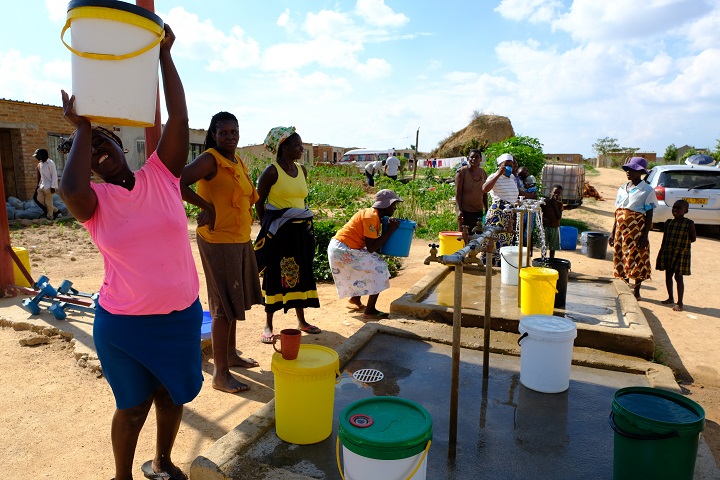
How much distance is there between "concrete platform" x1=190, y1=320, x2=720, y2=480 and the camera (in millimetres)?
2246

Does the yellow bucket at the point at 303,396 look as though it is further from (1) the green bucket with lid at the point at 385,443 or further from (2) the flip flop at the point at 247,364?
(2) the flip flop at the point at 247,364

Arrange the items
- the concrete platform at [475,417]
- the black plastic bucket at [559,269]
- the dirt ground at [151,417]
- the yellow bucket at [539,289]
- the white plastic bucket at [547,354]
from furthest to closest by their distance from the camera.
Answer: the black plastic bucket at [559,269]
the yellow bucket at [539,289]
the white plastic bucket at [547,354]
the dirt ground at [151,417]
the concrete platform at [475,417]

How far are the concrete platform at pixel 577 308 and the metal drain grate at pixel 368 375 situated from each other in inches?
46.3

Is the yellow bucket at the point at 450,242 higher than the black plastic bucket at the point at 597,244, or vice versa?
the yellow bucket at the point at 450,242

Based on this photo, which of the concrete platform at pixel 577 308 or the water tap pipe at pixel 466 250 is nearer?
the water tap pipe at pixel 466 250

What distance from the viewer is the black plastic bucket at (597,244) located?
839 cm

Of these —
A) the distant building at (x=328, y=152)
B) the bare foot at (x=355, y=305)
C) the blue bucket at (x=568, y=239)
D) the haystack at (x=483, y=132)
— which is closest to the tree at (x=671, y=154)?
the haystack at (x=483, y=132)

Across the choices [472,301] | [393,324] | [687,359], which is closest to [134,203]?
[393,324]

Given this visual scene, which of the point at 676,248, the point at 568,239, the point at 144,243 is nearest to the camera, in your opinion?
the point at 144,243

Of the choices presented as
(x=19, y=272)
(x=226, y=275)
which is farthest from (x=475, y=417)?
(x=19, y=272)

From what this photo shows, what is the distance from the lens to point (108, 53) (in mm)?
1796

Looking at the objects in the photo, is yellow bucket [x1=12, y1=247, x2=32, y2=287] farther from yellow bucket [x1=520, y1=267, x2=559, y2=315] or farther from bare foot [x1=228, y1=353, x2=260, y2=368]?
yellow bucket [x1=520, y1=267, x2=559, y2=315]

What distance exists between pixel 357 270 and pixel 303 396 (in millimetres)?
2407

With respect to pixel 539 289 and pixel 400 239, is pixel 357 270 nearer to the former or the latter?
pixel 400 239
